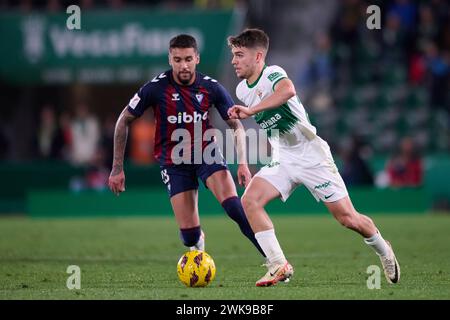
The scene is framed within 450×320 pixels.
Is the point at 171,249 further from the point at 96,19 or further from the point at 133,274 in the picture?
the point at 96,19

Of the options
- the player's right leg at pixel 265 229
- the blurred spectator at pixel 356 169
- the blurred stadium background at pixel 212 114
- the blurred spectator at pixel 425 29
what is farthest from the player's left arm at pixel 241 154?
the blurred spectator at pixel 425 29

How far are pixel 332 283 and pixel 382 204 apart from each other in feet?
39.6

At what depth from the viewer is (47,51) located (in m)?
24.8

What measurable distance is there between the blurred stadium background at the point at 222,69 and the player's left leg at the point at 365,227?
1281 centimetres

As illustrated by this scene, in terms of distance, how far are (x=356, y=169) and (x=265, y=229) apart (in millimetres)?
11879

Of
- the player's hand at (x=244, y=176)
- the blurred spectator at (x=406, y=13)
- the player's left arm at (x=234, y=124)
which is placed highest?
the blurred spectator at (x=406, y=13)

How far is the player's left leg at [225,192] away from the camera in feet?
34.1

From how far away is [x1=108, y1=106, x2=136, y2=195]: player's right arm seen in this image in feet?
34.1

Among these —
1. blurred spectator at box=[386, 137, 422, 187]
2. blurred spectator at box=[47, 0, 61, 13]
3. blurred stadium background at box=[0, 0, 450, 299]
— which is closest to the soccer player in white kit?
blurred stadium background at box=[0, 0, 450, 299]

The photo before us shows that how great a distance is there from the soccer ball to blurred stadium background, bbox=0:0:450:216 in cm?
1276

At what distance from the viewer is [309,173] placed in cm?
977

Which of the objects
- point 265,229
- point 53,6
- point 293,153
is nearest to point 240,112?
point 293,153

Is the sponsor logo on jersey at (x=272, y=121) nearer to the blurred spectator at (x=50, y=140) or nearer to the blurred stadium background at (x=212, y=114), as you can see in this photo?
the blurred stadium background at (x=212, y=114)

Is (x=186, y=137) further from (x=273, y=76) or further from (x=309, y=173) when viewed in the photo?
(x=309, y=173)
